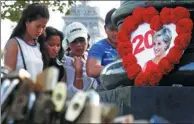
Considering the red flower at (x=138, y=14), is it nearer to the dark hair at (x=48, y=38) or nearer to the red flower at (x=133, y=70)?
the red flower at (x=133, y=70)

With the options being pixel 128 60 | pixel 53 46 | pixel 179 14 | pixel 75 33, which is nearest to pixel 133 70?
pixel 128 60

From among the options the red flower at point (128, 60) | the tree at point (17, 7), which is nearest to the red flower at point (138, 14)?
the red flower at point (128, 60)

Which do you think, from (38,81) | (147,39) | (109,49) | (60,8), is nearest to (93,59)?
(109,49)

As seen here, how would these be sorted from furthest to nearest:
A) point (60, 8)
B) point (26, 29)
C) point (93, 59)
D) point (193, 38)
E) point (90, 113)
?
point (60, 8) < point (93, 59) < point (26, 29) < point (193, 38) < point (90, 113)

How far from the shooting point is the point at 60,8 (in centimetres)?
1457

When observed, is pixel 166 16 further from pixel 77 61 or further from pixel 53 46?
pixel 77 61

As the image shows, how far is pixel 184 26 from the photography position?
3809 millimetres

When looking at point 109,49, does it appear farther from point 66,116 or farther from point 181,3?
point 66,116

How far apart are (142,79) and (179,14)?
1.56 feet

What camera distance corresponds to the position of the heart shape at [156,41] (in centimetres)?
380

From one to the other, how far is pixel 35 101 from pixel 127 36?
1.88 m

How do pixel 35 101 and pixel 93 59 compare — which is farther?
pixel 93 59

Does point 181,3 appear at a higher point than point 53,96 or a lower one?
higher

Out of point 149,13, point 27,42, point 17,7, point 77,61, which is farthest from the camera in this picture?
point 17,7
